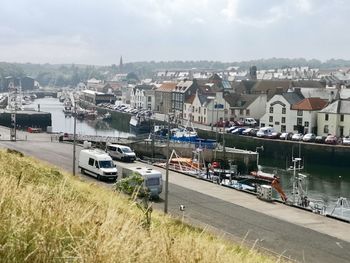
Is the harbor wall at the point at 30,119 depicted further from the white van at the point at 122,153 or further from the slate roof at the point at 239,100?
the white van at the point at 122,153

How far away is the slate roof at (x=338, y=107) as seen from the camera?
5184cm

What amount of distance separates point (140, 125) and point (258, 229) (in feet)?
210

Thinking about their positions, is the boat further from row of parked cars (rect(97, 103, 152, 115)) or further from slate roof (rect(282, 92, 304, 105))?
slate roof (rect(282, 92, 304, 105))

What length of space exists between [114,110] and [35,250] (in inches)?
4078

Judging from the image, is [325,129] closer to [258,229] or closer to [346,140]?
[346,140]

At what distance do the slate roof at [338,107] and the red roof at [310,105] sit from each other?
55.7 inches

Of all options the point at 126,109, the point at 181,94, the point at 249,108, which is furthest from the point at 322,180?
the point at 126,109

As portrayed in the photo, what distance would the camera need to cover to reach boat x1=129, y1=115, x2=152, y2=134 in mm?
77562

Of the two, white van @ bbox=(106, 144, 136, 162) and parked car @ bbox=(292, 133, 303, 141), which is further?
parked car @ bbox=(292, 133, 303, 141)

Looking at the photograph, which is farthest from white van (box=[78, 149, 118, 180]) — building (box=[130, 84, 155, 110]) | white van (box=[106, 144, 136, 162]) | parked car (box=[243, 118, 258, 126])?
building (box=[130, 84, 155, 110])

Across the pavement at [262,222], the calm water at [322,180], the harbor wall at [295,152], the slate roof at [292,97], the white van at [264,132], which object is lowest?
the calm water at [322,180]

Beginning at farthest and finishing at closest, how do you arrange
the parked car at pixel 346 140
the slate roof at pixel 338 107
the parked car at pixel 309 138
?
the slate roof at pixel 338 107, the parked car at pixel 309 138, the parked car at pixel 346 140

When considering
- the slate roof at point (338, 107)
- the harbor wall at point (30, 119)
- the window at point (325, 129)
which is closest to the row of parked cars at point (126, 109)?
the harbor wall at point (30, 119)

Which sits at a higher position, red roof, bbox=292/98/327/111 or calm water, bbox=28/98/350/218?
A: red roof, bbox=292/98/327/111
